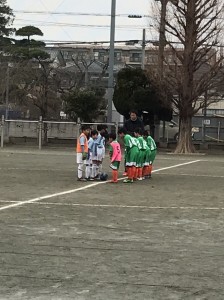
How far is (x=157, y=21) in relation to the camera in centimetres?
3145

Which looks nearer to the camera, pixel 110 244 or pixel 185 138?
pixel 110 244

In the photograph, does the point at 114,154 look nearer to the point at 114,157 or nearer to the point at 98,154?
the point at 114,157

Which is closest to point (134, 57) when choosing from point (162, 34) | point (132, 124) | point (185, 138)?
point (162, 34)

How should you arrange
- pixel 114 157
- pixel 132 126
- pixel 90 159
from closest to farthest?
pixel 114 157, pixel 90 159, pixel 132 126

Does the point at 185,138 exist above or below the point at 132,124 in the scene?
below

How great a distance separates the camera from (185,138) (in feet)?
105

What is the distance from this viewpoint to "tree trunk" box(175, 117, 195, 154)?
3189 cm

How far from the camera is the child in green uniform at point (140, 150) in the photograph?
15.2 meters

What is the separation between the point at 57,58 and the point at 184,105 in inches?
1445

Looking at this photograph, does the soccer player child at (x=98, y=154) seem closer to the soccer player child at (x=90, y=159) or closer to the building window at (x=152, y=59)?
the soccer player child at (x=90, y=159)

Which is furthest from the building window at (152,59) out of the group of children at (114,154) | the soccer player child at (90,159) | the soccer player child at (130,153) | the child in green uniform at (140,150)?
the soccer player child at (130,153)

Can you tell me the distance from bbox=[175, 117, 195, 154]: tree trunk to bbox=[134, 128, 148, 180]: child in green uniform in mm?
16497

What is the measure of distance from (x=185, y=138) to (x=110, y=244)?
25.6 m

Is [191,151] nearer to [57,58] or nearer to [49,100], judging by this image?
[49,100]
